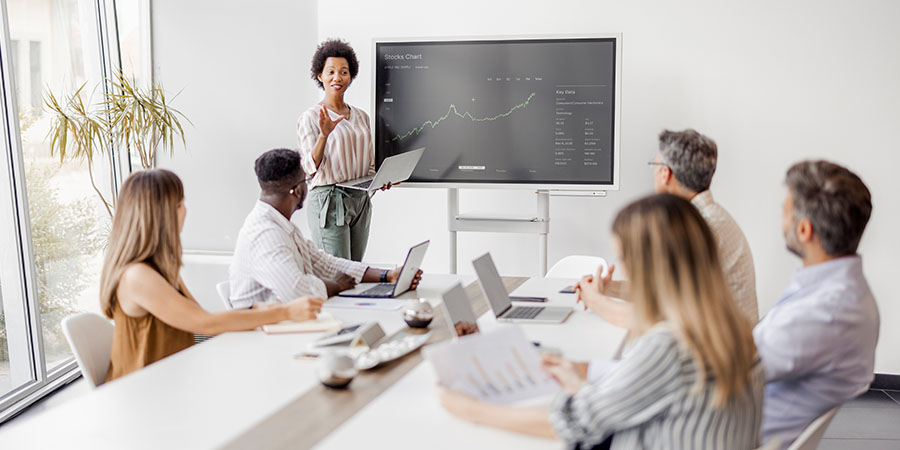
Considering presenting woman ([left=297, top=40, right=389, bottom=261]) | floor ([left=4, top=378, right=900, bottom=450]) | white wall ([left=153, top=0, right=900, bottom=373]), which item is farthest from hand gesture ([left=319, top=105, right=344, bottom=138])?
floor ([left=4, top=378, right=900, bottom=450])

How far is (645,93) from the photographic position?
5047mm

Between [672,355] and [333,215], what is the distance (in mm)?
3154

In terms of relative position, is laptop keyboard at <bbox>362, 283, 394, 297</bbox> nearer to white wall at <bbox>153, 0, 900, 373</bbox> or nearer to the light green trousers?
the light green trousers

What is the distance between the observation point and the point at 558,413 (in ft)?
5.52

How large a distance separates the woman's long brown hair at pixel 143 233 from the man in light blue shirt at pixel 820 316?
176 cm

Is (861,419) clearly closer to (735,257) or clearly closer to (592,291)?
(735,257)

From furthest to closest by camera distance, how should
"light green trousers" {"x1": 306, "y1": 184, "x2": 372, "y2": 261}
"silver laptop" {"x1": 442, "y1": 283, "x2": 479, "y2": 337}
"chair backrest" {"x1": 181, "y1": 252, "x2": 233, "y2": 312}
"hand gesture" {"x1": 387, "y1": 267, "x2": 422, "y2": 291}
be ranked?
"chair backrest" {"x1": 181, "y1": 252, "x2": 233, "y2": 312} → "light green trousers" {"x1": 306, "y1": 184, "x2": 372, "y2": 261} → "hand gesture" {"x1": 387, "y1": 267, "x2": 422, "y2": 291} → "silver laptop" {"x1": 442, "y1": 283, "x2": 479, "y2": 337}

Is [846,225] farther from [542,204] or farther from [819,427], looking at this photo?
[542,204]

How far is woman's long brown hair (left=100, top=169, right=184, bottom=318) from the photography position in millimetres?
2602

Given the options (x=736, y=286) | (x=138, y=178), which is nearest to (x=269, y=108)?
(x=138, y=178)

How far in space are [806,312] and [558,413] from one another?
770 mm

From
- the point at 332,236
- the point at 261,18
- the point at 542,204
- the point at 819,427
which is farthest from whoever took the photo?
→ the point at 261,18

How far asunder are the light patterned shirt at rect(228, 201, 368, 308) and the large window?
1.77 m

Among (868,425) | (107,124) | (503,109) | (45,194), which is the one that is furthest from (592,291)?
(107,124)
